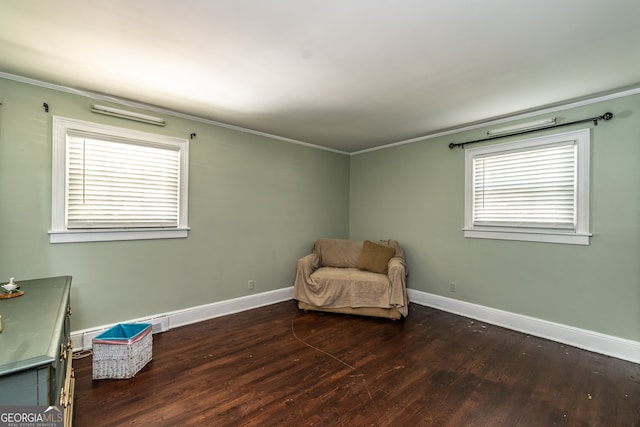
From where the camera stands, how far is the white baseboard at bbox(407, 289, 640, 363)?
2.61m

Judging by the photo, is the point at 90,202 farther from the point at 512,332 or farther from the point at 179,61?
the point at 512,332

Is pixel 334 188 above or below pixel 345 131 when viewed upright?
below

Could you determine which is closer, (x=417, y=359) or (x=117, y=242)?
(x=417, y=359)

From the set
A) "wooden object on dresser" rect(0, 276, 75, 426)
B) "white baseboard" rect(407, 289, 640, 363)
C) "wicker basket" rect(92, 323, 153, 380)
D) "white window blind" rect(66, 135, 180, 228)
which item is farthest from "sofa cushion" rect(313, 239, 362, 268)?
"wooden object on dresser" rect(0, 276, 75, 426)

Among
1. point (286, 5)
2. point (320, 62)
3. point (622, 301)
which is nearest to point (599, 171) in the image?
point (622, 301)

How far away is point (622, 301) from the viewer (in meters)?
2.63

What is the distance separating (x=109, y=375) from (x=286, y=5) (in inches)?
112

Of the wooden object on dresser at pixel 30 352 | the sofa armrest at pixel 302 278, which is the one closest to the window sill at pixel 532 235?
the sofa armrest at pixel 302 278

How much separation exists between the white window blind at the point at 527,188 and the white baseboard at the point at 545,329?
3.39 feet

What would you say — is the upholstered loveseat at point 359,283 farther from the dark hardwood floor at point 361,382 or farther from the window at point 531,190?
the window at point 531,190

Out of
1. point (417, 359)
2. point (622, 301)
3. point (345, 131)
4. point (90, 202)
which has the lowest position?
point (417, 359)

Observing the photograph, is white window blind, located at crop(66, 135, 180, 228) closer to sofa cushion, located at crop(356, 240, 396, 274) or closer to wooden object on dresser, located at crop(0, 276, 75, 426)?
wooden object on dresser, located at crop(0, 276, 75, 426)

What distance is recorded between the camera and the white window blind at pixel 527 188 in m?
2.94

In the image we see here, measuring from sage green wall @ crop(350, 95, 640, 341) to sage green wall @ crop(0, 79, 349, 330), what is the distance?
954mm
